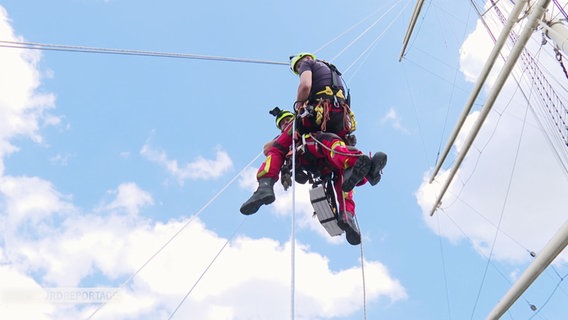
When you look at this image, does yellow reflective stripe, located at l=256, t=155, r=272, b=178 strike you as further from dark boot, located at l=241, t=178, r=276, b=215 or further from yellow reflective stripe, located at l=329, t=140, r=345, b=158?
yellow reflective stripe, located at l=329, t=140, r=345, b=158

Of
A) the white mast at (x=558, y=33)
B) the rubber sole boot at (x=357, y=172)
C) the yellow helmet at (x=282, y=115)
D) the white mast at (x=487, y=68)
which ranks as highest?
the white mast at (x=487, y=68)

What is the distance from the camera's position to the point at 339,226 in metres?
4.29

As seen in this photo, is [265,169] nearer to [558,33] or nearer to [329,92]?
[329,92]

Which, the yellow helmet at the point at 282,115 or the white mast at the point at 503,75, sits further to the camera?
the white mast at the point at 503,75

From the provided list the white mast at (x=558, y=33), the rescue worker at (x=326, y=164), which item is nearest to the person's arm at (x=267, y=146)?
the rescue worker at (x=326, y=164)

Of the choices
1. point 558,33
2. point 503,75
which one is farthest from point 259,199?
point 503,75

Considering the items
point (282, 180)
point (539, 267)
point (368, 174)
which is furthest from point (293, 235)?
point (539, 267)

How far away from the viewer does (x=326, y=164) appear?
14.5 feet

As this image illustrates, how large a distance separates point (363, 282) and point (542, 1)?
627cm

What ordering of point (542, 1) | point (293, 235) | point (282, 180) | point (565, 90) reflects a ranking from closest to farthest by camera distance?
point (293, 235) → point (282, 180) → point (542, 1) → point (565, 90)

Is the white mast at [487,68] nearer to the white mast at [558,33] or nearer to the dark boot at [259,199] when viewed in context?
the white mast at [558,33]

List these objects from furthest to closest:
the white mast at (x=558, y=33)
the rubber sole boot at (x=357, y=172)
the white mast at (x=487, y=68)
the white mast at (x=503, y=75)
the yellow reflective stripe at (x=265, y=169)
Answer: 1. the white mast at (x=487, y=68)
2. the white mast at (x=503, y=75)
3. the white mast at (x=558, y=33)
4. the yellow reflective stripe at (x=265, y=169)
5. the rubber sole boot at (x=357, y=172)

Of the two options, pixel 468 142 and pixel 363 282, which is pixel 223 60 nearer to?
pixel 363 282

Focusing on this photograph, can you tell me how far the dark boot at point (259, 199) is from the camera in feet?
13.3
